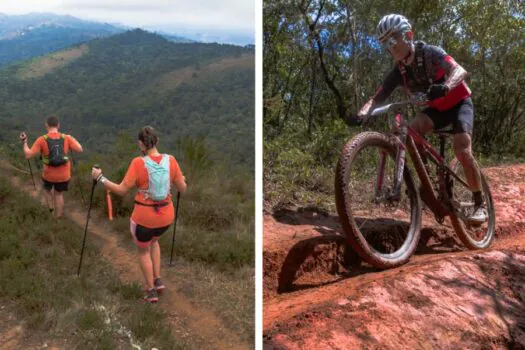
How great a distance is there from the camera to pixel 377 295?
1.70 metres

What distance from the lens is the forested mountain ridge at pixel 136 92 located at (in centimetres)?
195

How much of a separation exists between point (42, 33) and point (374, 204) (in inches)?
61.2

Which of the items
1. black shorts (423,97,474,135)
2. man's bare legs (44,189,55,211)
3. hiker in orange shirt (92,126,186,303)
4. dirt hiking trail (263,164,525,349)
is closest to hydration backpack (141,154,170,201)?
hiker in orange shirt (92,126,186,303)

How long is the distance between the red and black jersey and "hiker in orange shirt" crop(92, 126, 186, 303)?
0.97 metres

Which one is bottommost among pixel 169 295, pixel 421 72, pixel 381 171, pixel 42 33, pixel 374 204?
pixel 169 295

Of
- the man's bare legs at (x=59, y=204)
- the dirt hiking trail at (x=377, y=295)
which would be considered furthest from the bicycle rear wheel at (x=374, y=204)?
the man's bare legs at (x=59, y=204)

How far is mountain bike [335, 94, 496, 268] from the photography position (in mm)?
1941

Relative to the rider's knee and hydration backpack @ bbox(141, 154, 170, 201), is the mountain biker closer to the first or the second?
the rider's knee

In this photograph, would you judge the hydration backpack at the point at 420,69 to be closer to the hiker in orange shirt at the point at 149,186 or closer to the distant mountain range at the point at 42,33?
the distant mountain range at the point at 42,33

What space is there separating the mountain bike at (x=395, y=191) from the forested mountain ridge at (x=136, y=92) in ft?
1.44

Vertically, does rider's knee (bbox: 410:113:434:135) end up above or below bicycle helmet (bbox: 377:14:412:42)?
below

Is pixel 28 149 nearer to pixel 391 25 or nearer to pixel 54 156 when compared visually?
pixel 54 156

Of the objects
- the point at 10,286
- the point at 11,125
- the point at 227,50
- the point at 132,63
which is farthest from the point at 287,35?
the point at 10,286

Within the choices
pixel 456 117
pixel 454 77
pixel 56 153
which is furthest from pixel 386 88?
pixel 56 153
